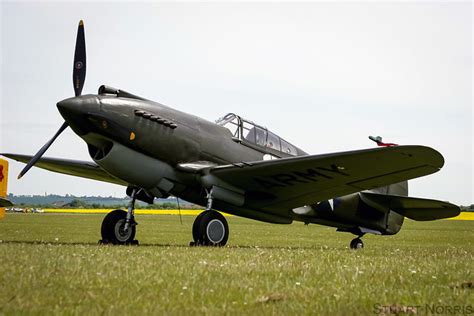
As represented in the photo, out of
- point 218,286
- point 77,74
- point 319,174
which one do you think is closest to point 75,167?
point 77,74

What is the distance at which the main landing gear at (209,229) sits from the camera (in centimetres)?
1052

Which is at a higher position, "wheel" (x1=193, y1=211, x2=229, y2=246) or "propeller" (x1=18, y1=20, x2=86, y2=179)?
"propeller" (x1=18, y1=20, x2=86, y2=179)

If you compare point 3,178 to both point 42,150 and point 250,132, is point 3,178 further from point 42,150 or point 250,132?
point 250,132

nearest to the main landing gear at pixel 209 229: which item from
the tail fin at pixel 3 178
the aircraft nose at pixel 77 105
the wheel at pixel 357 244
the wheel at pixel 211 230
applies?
the wheel at pixel 211 230

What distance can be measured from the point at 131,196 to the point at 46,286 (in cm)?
741

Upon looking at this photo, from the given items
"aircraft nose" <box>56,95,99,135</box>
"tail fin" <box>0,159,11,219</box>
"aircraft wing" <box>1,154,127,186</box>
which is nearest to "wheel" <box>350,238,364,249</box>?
"aircraft wing" <box>1,154,127,186</box>

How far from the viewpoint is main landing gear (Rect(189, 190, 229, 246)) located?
10.5 meters

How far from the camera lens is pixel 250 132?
12.5 m

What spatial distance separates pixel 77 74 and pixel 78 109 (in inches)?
58.9

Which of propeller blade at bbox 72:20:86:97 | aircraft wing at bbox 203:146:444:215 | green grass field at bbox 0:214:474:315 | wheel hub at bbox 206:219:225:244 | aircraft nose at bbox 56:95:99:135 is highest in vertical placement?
propeller blade at bbox 72:20:86:97

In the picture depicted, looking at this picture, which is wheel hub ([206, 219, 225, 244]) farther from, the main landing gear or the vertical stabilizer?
the vertical stabilizer

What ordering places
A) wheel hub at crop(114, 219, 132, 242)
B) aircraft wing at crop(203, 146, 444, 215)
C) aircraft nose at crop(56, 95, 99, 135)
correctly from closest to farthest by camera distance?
1. aircraft wing at crop(203, 146, 444, 215)
2. aircraft nose at crop(56, 95, 99, 135)
3. wheel hub at crop(114, 219, 132, 242)

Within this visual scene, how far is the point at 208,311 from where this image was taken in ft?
12.6

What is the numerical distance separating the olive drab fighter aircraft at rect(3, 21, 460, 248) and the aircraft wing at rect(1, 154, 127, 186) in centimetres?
11
